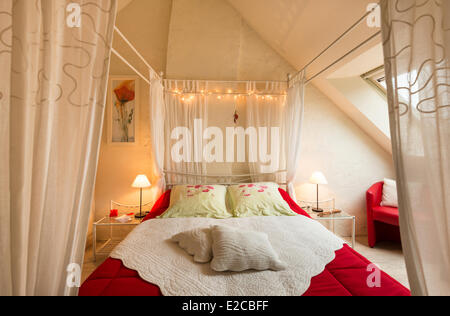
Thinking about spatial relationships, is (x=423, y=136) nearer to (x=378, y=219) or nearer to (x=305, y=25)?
(x=305, y=25)

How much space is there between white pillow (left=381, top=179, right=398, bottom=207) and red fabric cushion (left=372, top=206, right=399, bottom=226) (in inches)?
3.0

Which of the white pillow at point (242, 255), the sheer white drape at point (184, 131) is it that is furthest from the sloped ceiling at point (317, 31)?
the white pillow at point (242, 255)

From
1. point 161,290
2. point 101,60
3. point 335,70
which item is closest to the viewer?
point 101,60

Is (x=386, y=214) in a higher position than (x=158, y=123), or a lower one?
lower

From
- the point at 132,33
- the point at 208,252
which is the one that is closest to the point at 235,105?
the point at 132,33

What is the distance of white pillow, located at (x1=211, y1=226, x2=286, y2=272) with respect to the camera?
4.14 feet

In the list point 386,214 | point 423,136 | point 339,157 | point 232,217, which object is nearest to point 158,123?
point 232,217

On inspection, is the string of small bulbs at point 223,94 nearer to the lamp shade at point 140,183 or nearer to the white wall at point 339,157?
the white wall at point 339,157

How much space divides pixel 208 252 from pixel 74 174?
3.18ft

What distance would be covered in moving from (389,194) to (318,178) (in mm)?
1170

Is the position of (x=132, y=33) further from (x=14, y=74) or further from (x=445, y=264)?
(x=445, y=264)

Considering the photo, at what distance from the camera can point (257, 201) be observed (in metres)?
2.56

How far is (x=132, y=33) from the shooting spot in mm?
3268

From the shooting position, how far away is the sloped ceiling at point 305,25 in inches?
79.1
